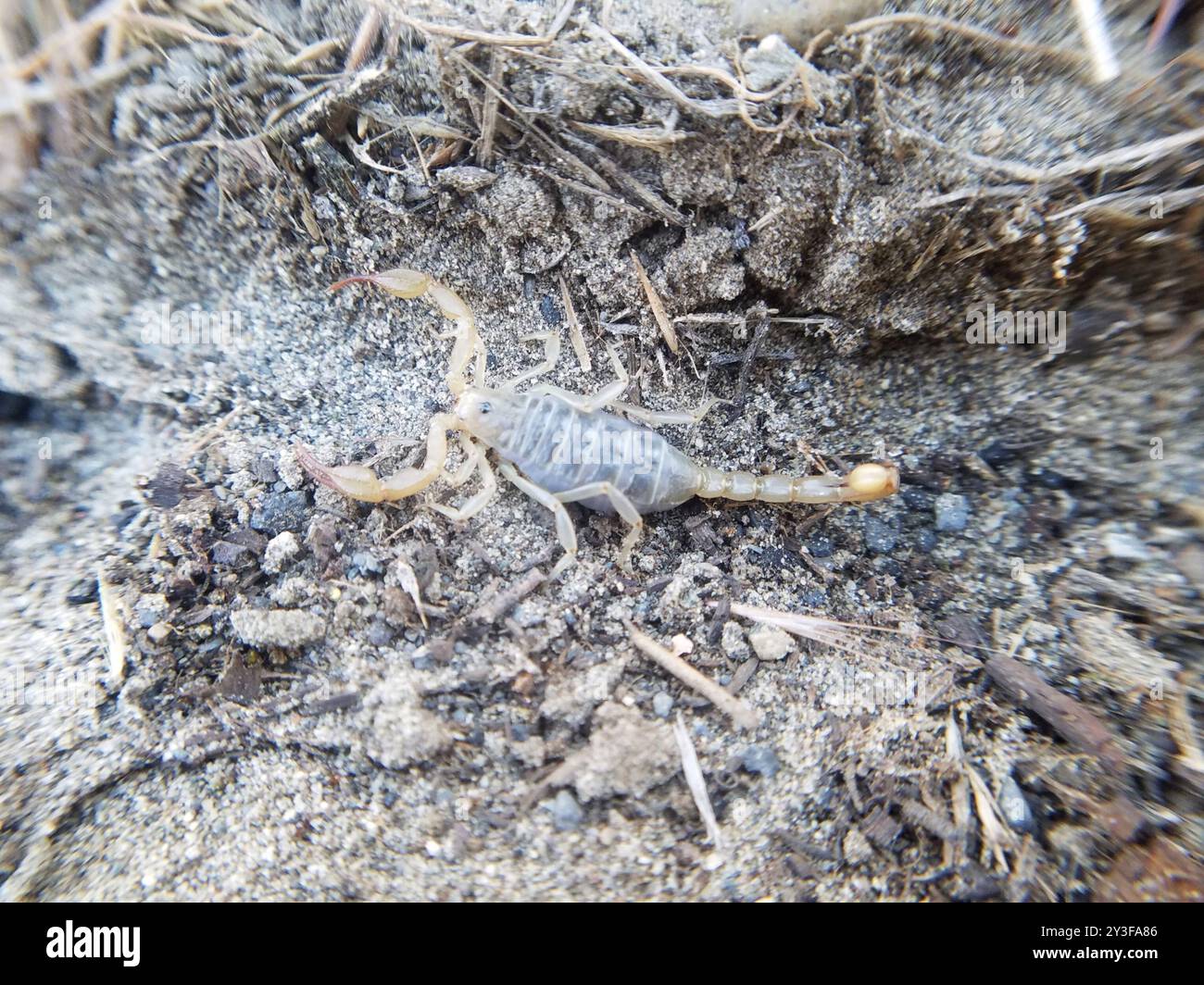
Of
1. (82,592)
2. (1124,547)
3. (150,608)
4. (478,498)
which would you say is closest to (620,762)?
(478,498)

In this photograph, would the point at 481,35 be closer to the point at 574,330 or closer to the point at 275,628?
the point at 574,330

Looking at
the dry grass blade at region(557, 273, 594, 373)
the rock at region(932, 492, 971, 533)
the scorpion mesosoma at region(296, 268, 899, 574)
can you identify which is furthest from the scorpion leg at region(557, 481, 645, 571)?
the rock at region(932, 492, 971, 533)

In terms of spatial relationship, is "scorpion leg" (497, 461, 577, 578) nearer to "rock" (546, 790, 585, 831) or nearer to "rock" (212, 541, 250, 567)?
"rock" (546, 790, 585, 831)

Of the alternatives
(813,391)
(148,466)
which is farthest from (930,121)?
(148,466)

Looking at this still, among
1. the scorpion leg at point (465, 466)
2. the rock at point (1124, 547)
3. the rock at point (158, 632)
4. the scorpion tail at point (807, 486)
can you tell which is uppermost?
the scorpion leg at point (465, 466)

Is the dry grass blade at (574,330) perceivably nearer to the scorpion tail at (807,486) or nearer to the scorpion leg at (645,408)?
the scorpion leg at (645,408)

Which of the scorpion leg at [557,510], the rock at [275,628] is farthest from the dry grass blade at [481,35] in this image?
the rock at [275,628]
